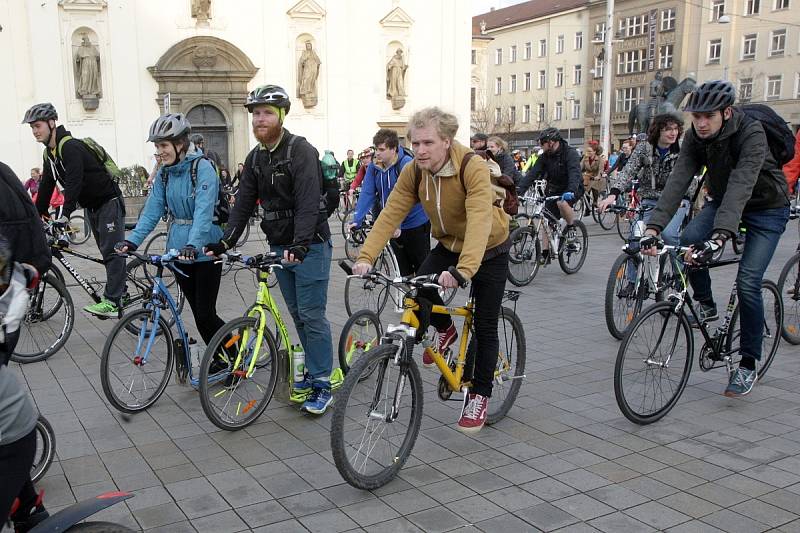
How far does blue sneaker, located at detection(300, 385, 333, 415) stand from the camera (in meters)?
4.93

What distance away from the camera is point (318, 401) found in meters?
4.98

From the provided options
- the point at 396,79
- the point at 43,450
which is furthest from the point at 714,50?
the point at 43,450

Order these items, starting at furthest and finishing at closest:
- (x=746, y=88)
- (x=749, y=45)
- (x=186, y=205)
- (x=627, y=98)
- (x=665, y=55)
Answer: (x=627, y=98)
(x=665, y=55)
(x=749, y=45)
(x=746, y=88)
(x=186, y=205)

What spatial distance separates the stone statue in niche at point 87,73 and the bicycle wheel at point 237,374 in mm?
24825

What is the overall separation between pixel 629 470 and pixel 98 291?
546 cm

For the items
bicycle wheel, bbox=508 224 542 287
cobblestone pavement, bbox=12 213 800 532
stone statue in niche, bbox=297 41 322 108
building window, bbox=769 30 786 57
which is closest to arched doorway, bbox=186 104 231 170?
stone statue in niche, bbox=297 41 322 108

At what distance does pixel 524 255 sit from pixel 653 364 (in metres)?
5.30

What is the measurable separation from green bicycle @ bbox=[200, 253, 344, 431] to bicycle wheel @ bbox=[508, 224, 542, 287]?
5.47 meters

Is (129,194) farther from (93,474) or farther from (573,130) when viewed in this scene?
(573,130)

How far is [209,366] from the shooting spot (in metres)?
4.46

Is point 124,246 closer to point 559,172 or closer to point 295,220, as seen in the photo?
point 295,220

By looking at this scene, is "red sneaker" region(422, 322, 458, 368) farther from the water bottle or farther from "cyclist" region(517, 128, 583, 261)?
"cyclist" region(517, 128, 583, 261)

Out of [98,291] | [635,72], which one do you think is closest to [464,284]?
[98,291]

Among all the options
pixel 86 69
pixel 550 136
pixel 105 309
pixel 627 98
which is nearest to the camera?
pixel 105 309
